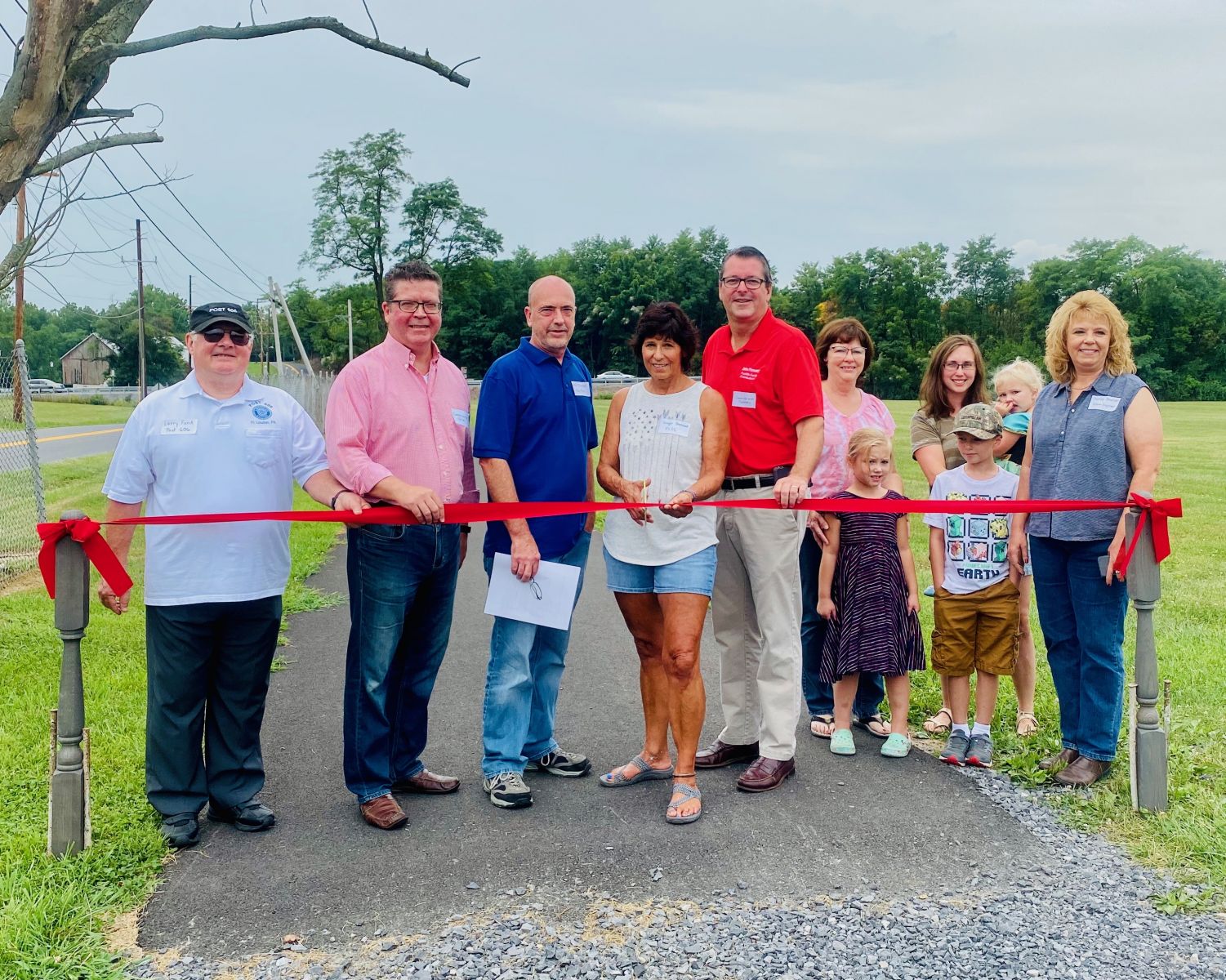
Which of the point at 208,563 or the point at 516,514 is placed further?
the point at 516,514

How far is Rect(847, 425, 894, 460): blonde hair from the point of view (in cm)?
515

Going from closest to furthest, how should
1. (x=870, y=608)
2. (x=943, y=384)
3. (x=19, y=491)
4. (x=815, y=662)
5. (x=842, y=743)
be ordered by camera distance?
(x=842, y=743) < (x=870, y=608) < (x=815, y=662) < (x=943, y=384) < (x=19, y=491)

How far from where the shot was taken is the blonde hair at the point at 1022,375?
5.93m

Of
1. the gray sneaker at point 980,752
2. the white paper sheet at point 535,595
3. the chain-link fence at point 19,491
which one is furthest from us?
the chain-link fence at point 19,491

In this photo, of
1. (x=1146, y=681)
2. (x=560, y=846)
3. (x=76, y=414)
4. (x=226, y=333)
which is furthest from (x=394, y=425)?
(x=76, y=414)

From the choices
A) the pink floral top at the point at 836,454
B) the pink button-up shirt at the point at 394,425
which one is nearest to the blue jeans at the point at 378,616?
the pink button-up shirt at the point at 394,425

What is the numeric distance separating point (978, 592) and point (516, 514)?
237cm

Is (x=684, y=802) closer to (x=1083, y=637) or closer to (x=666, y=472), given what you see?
(x=666, y=472)

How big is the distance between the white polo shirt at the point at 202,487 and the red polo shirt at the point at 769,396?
6.61 ft

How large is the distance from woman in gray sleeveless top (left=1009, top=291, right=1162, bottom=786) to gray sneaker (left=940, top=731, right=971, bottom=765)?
1.17 feet

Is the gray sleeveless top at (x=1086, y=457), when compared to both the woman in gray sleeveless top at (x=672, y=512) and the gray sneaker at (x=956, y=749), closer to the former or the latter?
the gray sneaker at (x=956, y=749)

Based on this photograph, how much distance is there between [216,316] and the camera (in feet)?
13.3

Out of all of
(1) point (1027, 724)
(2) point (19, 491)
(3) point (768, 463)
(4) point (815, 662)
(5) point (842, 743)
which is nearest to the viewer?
(3) point (768, 463)

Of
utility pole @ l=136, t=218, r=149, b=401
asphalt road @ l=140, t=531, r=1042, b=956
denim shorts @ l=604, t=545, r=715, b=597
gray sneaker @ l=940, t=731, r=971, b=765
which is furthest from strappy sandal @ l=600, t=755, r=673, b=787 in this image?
utility pole @ l=136, t=218, r=149, b=401
